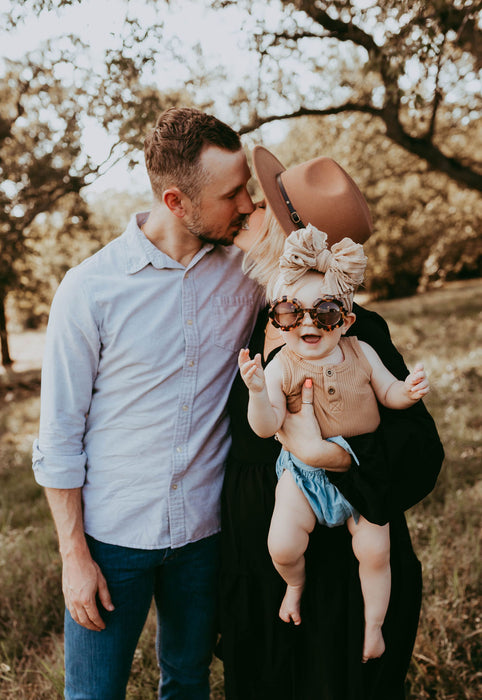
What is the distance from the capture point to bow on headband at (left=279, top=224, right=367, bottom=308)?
1758mm

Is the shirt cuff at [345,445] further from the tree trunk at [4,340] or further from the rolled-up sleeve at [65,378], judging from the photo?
the tree trunk at [4,340]

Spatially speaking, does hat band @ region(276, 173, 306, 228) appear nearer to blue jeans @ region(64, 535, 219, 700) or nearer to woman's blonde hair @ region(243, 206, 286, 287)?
woman's blonde hair @ region(243, 206, 286, 287)

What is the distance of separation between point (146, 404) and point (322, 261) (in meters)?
0.86

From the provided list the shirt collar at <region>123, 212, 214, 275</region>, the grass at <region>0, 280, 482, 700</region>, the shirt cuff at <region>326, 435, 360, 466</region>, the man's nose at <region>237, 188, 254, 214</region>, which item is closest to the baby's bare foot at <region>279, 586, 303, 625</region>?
the grass at <region>0, 280, 482, 700</region>

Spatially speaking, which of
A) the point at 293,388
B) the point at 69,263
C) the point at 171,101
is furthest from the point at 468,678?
the point at 69,263

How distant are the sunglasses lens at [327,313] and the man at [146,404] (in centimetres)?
60

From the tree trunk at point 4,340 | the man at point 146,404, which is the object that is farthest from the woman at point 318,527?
the tree trunk at point 4,340

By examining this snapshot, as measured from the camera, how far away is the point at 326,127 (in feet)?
31.8

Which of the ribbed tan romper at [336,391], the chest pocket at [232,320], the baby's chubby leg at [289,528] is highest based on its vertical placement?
the chest pocket at [232,320]

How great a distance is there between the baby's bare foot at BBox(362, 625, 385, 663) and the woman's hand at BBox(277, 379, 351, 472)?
56 centimetres

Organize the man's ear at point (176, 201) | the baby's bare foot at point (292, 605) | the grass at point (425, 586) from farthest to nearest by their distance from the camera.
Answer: the grass at point (425, 586) → the man's ear at point (176, 201) → the baby's bare foot at point (292, 605)

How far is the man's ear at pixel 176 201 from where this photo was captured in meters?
2.20

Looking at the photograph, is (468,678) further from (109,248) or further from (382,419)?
(109,248)

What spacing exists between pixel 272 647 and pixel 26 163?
6.70 metres
